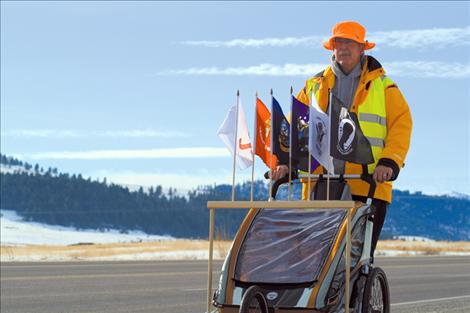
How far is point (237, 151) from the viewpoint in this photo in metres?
7.86

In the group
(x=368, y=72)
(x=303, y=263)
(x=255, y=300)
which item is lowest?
(x=255, y=300)

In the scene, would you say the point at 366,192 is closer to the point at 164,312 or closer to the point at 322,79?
the point at 322,79

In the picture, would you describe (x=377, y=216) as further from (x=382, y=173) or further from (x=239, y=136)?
(x=239, y=136)

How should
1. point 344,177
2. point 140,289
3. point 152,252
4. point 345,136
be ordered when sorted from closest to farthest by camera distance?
point 345,136
point 344,177
point 140,289
point 152,252

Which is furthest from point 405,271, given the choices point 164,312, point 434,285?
point 164,312

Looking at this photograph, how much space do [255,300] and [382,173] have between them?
1.35 metres

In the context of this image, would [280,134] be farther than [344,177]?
Yes

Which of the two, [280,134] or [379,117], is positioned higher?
[379,117]

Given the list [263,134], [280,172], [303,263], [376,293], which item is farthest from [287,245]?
[263,134]

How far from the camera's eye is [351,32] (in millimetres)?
7840

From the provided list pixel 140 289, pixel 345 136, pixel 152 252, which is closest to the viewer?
pixel 345 136

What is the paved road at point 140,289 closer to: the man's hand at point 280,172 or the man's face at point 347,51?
the man's hand at point 280,172

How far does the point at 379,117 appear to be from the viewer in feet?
25.9

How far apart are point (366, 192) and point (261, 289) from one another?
A: 1.27 m
